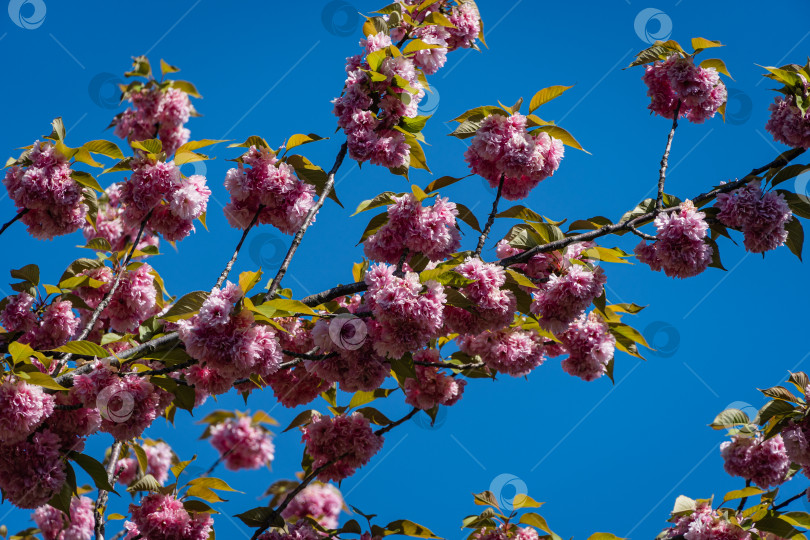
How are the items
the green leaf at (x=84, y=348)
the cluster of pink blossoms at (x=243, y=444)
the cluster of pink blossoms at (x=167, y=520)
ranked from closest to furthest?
the green leaf at (x=84, y=348) < the cluster of pink blossoms at (x=167, y=520) < the cluster of pink blossoms at (x=243, y=444)

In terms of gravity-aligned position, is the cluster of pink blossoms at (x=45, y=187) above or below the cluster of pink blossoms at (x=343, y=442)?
above

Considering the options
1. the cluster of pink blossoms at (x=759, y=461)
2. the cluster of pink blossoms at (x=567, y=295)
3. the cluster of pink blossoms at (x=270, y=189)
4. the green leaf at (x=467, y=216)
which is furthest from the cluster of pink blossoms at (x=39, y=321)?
the cluster of pink blossoms at (x=759, y=461)

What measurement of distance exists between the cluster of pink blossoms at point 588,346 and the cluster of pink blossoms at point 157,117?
263cm

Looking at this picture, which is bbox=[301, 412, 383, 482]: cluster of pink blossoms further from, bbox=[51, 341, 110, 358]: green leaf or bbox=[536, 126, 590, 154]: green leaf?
bbox=[536, 126, 590, 154]: green leaf

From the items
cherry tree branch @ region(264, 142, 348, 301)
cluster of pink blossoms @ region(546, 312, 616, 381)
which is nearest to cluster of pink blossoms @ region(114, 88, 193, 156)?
cherry tree branch @ region(264, 142, 348, 301)

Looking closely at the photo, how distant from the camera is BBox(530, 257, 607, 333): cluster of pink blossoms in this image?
3.03 metres

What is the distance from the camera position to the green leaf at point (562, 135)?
3359mm

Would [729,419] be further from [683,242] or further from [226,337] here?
[226,337]

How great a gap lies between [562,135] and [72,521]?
5.03 m

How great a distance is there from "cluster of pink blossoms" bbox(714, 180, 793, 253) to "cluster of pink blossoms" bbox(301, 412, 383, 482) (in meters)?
2.10

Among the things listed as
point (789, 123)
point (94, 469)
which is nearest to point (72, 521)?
point (94, 469)

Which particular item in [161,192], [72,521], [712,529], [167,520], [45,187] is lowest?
[712,529]

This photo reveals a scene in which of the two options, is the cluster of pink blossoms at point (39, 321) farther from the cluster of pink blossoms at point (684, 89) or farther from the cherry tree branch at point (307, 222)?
the cluster of pink blossoms at point (684, 89)

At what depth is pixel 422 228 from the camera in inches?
121
